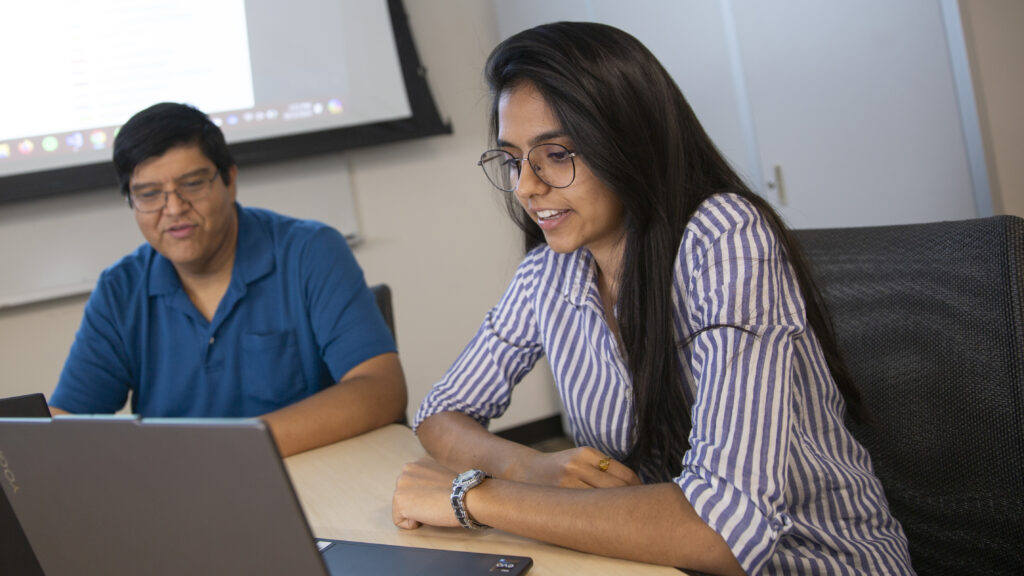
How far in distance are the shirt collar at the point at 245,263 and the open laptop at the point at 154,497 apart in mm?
984

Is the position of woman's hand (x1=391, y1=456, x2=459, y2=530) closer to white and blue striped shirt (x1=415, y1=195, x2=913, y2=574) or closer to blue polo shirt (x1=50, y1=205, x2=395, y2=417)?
white and blue striped shirt (x1=415, y1=195, x2=913, y2=574)

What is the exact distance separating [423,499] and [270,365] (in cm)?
81

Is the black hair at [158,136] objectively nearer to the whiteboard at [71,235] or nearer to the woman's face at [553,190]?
the woman's face at [553,190]

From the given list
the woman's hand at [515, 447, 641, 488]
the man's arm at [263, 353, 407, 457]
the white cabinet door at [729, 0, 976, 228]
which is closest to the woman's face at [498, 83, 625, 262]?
the woman's hand at [515, 447, 641, 488]

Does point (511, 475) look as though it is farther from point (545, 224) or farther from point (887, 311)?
point (887, 311)

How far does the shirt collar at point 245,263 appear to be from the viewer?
1.68 meters

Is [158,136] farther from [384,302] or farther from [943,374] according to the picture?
[943,374]

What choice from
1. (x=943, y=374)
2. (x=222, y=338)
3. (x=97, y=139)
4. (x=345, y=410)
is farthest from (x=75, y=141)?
(x=943, y=374)

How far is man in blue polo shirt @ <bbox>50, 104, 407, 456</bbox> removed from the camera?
1611mm

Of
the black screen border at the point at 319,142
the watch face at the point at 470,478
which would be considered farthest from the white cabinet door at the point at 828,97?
the watch face at the point at 470,478

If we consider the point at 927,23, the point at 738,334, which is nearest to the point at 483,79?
the point at 738,334

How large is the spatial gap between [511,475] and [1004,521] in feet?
1.76

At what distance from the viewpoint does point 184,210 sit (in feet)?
5.32

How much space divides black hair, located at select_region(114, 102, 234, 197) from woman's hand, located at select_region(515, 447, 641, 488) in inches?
40.6
